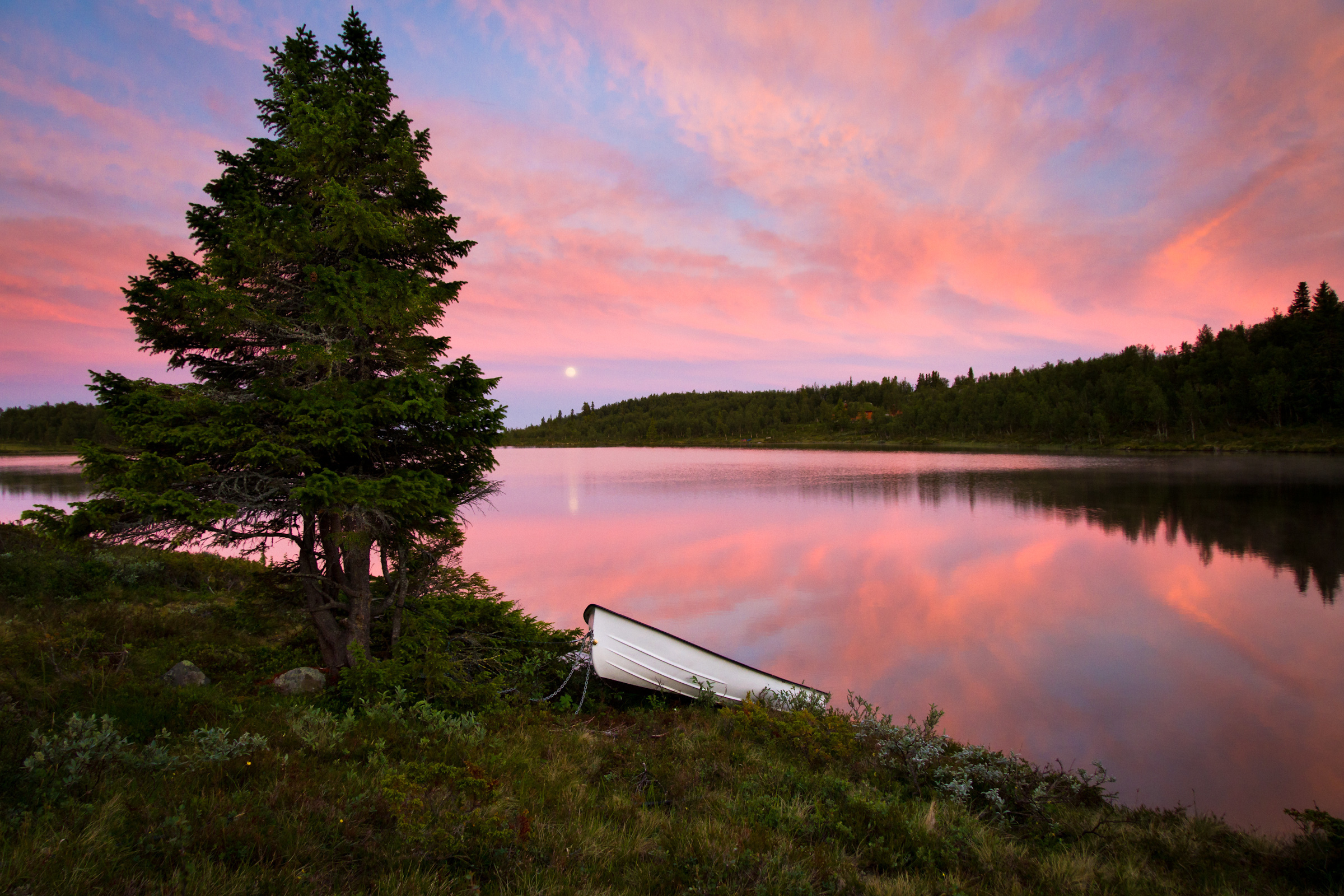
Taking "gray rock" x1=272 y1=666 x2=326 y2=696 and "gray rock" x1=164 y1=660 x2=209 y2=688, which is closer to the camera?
"gray rock" x1=164 y1=660 x2=209 y2=688

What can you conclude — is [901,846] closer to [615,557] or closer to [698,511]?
[615,557]

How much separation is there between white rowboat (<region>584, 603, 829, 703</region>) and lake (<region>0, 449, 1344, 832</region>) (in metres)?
2.50

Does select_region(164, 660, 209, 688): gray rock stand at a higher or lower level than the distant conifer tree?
lower

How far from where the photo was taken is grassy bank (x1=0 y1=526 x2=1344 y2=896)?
3824 mm

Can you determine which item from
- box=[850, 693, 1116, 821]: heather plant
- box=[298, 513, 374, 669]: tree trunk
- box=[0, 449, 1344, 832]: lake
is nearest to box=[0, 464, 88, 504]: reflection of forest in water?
box=[0, 449, 1344, 832]: lake

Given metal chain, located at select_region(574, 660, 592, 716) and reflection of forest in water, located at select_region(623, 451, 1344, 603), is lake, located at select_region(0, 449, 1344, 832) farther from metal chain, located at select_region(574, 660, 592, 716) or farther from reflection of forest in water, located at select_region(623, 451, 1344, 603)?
metal chain, located at select_region(574, 660, 592, 716)

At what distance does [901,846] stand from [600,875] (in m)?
2.80

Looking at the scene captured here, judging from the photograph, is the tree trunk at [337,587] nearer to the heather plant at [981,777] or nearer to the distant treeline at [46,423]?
the heather plant at [981,777]

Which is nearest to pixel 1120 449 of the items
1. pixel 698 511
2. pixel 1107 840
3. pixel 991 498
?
pixel 991 498

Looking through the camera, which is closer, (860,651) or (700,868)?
(700,868)

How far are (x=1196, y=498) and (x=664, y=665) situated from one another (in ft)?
145

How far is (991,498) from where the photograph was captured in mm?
40969

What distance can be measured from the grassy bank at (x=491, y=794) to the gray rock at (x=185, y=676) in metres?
0.30

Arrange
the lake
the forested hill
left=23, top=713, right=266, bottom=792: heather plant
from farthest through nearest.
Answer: the forested hill, the lake, left=23, top=713, right=266, bottom=792: heather plant
